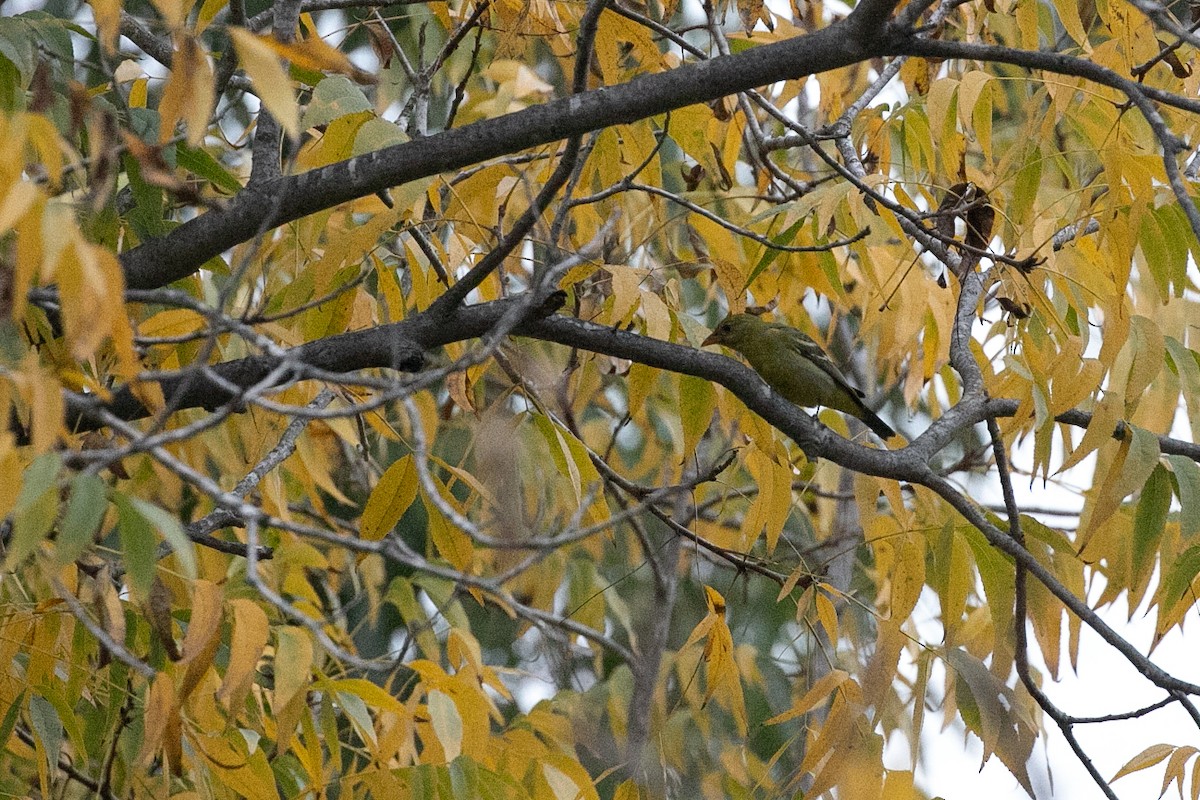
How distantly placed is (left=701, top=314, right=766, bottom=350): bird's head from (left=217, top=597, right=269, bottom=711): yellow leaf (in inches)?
129

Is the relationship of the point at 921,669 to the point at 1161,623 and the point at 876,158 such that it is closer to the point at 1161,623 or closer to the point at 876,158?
the point at 1161,623

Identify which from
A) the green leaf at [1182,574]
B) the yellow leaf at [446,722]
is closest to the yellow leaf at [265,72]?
the yellow leaf at [446,722]

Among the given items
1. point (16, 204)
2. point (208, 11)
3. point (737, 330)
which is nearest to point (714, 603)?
point (208, 11)

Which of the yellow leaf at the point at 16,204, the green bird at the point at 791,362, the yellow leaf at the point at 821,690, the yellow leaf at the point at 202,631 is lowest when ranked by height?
the yellow leaf at the point at 202,631

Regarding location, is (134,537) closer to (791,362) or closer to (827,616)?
(827,616)

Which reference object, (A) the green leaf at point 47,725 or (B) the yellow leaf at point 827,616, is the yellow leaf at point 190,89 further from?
(B) the yellow leaf at point 827,616

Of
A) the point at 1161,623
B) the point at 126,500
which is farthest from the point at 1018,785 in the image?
the point at 126,500

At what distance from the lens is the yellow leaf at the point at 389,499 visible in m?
2.94

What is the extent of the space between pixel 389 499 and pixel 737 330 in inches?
113

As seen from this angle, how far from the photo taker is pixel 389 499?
9.68 ft

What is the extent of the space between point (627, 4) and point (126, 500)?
96.7 inches

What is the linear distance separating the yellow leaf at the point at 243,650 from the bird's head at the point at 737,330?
3.29 metres

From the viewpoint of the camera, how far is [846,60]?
2506 mm

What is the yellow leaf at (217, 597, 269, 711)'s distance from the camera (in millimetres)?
2342
